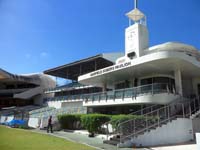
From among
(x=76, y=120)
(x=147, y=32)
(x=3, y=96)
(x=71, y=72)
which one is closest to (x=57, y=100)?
(x=71, y=72)

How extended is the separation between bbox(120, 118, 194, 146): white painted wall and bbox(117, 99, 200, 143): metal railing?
308 mm

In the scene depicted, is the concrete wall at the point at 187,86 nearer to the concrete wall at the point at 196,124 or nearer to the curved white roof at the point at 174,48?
the curved white roof at the point at 174,48

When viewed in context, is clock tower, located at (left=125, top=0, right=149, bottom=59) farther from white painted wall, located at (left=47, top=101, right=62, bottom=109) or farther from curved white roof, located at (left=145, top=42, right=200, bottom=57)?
white painted wall, located at (left=47, top=101, right=62, bottom=109)

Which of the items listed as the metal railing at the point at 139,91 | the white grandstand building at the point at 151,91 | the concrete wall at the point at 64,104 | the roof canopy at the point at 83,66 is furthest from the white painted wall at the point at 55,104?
the metal railing at the point at 139,91

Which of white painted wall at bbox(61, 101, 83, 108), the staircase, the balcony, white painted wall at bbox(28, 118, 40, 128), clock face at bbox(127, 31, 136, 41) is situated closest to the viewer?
the staircase

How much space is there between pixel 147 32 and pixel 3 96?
4841 cm

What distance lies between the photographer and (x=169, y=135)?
17172 millimetres

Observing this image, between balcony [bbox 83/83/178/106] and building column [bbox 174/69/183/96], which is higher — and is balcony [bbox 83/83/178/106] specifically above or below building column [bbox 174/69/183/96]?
below

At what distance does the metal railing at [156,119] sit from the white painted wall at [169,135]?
31 centimetres

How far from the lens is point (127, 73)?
25422 millimetres

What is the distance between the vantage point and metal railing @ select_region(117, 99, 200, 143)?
15.8 meters

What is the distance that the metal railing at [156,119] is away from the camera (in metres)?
15.8

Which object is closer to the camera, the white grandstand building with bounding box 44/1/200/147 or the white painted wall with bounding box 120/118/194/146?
the white painted wall with bounding box 120/118/194/146

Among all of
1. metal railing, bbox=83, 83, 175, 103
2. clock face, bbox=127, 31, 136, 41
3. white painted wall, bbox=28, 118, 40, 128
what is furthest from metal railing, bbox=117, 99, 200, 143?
white painted wall, bbox=28, 118, 40, 128
